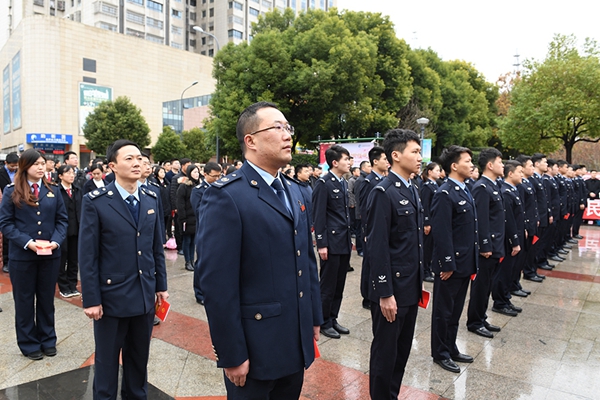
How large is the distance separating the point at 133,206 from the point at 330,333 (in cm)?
269

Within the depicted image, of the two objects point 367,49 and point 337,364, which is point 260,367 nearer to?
point 337,364

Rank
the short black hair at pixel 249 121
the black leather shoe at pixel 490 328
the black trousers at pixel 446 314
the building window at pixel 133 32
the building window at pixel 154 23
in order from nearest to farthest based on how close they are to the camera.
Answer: the short black hair at pixel 249 121
the black trousers at pixel 446 314
the black leather shoe at pixel 490 328
the building window at pixel 133 32
the building window at pixel 154 23

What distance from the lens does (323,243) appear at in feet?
16.3

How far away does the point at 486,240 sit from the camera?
15.5 feet

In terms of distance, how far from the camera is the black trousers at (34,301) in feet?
13.6

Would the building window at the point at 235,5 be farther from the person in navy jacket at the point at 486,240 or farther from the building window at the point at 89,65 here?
the person in navy jacket at the point at 486,240

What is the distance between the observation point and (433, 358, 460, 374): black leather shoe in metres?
3.99

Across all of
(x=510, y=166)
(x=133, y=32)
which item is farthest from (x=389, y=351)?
(x=133, y=32)

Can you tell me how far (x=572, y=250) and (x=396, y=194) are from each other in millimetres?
9676

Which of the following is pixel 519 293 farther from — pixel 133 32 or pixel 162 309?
pixel 133 32

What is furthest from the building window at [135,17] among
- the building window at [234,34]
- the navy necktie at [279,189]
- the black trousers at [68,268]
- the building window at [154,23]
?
the navy necktie at [279,189]

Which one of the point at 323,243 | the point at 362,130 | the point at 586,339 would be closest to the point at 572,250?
the point at 586,339

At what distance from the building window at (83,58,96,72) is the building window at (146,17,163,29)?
1510cm

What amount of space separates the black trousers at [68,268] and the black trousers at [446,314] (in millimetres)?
4994
